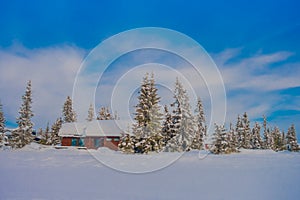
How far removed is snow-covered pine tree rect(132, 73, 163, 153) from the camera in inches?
993

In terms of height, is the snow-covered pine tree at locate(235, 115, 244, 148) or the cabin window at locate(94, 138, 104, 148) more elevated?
the snow-covered pine tree at locate(235, 115, 244, 148)

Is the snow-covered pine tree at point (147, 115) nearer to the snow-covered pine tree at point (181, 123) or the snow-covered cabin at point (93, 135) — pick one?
the snow-covered pine tree at point (181, 123)

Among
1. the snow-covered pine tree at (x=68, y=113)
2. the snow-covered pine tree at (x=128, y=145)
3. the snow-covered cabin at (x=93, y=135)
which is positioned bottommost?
the snow-covered pine tree at (x=128, y=145)

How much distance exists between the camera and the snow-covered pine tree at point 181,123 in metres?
29.2

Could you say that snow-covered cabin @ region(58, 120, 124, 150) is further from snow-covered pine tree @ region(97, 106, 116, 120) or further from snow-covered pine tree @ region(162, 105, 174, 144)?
snow-covered pine tree @ region(97, 106, 116, 120)

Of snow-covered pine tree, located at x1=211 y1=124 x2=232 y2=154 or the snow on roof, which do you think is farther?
the snow on roof

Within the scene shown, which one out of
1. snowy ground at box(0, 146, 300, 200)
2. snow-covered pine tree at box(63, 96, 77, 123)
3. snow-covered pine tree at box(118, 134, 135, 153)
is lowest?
snowy ground at box(0, 146, 300, 200)

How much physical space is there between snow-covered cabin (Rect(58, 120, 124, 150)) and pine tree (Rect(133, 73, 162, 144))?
1062 cm

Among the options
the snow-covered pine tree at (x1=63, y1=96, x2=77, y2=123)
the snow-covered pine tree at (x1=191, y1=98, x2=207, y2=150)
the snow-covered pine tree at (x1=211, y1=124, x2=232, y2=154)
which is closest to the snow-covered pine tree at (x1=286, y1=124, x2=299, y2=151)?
the snow-covered pine tree at (x1=191, y1=98, x2=207, y2=150)

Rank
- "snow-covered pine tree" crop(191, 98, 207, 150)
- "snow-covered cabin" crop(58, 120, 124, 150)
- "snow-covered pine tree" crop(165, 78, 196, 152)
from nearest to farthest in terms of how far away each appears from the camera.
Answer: "snow-covered pine tree" crop(165, 78, 196, 152), "snow-covered pine tree" crop(191, 98, 207, 150), "snow-covered cabin" crop(58, 120, 124, 150)

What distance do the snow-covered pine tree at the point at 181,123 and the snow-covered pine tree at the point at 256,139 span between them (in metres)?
22.0

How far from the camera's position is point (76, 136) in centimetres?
3847

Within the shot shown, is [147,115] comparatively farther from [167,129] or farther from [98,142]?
[98,142]

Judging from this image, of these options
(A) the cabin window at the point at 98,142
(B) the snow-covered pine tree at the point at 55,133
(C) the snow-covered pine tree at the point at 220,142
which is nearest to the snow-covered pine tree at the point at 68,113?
(B) the snow-covered pine tree at the point at 55,133
